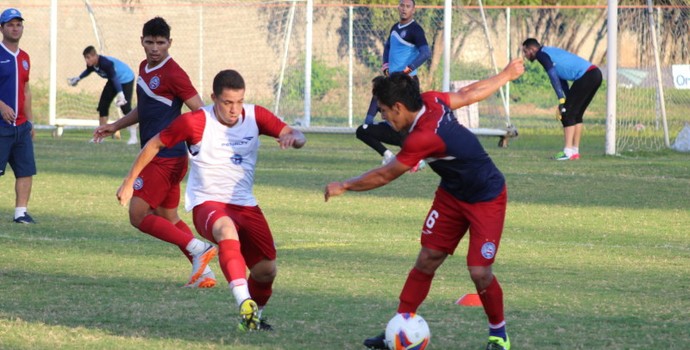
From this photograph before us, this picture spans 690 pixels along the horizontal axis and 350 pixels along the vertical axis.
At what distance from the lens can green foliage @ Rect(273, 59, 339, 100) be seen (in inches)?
1134

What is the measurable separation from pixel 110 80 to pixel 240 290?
57.9 ft

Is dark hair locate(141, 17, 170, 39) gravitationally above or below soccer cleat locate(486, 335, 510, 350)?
above

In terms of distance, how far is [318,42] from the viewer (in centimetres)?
3153

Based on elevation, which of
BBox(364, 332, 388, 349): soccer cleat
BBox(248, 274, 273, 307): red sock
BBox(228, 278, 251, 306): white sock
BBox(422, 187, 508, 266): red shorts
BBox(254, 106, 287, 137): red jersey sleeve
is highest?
BBox(254, 106, 287, 137): red jersey sleeve

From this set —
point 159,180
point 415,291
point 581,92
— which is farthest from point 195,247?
point 581,92

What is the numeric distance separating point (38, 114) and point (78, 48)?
278 cm

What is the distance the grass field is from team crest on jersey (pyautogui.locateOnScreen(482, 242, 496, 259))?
52 centimetres

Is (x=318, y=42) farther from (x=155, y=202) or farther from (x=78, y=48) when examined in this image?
(x=155, y=202)

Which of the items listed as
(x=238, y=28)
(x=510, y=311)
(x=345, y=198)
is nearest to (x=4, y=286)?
(x=510, y=311)

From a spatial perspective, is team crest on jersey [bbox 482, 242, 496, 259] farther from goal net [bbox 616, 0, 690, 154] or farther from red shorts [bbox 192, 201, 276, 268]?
goal net [bbox 616, 0, 690, 154]

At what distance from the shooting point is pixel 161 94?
31.0 ft

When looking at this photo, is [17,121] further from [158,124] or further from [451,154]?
[451,154]

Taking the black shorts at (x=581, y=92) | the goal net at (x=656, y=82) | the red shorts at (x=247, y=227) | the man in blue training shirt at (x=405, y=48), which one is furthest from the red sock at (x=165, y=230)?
the goal net at (x=656, y=82)

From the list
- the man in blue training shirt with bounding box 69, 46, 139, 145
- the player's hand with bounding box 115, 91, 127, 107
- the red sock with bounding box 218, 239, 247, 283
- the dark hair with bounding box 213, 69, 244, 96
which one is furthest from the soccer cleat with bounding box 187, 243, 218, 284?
the man in blue training shirt with bounding box 69, 46, 139, 145
